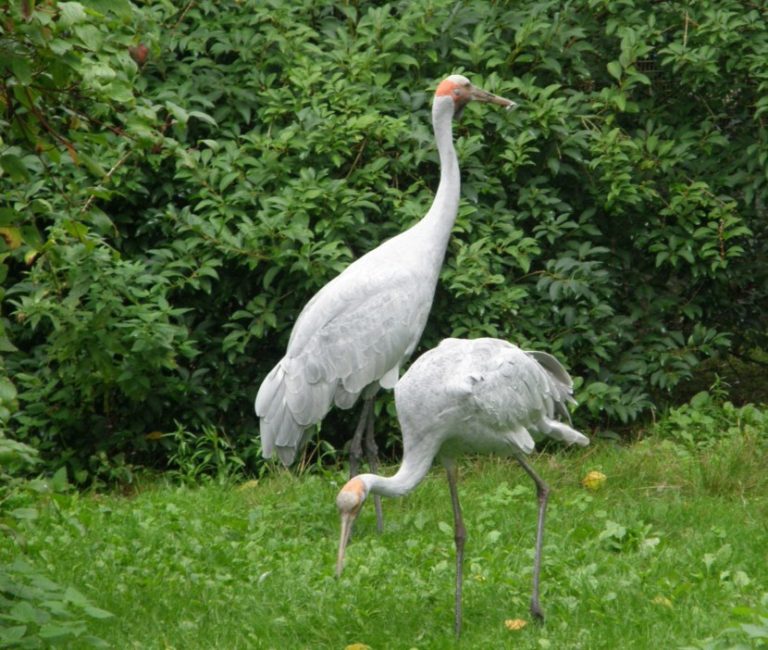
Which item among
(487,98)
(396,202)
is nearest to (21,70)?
(487,98)

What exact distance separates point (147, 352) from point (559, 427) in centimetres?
275

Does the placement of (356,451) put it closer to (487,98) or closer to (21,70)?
(487,98)

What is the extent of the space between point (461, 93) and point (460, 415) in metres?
2.63

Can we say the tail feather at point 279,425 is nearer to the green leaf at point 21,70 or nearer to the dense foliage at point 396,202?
the dense foliage at point 396,202

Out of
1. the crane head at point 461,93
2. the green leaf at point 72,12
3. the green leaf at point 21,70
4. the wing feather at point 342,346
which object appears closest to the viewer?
the green leaf at point 72,12

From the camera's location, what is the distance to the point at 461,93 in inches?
288

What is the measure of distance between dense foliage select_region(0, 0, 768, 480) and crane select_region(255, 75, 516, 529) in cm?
68

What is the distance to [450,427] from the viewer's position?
17.2 ft

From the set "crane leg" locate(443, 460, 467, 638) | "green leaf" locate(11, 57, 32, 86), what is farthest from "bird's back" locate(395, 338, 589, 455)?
"green leaf" locate(11, 57, 32, 86)

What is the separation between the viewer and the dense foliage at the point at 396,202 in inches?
305

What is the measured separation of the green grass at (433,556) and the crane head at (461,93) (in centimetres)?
191

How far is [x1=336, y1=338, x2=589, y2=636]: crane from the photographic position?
515 cm

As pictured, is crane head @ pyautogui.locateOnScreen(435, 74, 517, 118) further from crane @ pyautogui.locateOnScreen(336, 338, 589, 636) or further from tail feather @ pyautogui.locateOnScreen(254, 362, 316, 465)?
crane @ pyautogui.locateOnScreen(336, 338, 589, 636)

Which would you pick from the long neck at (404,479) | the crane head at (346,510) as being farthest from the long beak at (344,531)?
the long neck at (404,479)
